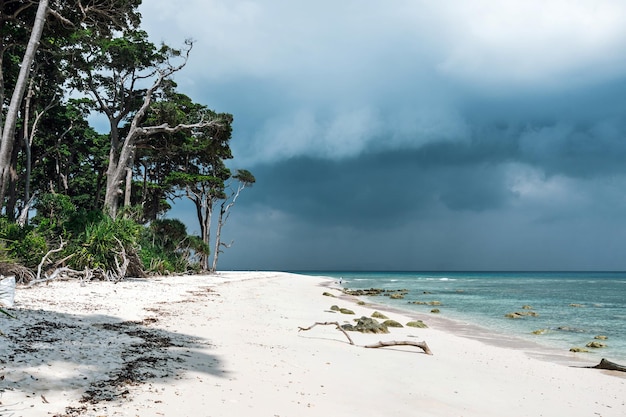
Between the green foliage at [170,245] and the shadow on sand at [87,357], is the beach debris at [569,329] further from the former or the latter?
the green foliage at [170,245]

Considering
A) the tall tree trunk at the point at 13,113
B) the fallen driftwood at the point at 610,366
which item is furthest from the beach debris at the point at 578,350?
the tall tree trunk at the point at 13,113

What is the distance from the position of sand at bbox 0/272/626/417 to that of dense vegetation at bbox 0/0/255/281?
626cm

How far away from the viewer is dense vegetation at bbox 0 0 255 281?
43.9 feet

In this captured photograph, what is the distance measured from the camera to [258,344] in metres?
7.74

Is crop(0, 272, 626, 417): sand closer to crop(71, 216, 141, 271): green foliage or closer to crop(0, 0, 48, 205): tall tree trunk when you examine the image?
crop(0, 0, 48, 205): tall tree trunk

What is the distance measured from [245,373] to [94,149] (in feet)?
125

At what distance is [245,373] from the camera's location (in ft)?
18.3

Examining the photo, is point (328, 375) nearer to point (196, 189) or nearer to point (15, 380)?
point (15, 380)

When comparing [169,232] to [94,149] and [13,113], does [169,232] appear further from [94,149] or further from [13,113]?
[13,113]

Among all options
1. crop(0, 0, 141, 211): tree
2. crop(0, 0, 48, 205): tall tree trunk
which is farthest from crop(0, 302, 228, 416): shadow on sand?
crop(0, 0, 141, 211): tree

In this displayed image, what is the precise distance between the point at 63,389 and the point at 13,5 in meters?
13.2

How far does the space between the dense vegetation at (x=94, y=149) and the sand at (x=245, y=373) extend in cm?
626

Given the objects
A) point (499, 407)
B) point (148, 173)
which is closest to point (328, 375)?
point (499, 407)

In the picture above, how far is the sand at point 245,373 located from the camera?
4.17 meters
